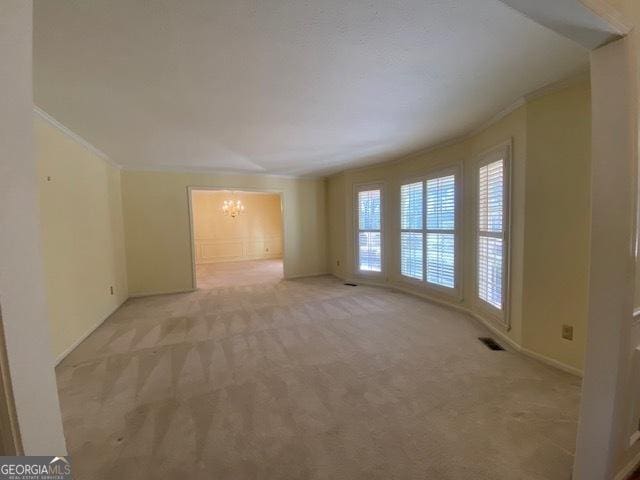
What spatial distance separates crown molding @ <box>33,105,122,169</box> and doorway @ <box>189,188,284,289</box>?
3669mm

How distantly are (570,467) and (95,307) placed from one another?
462 centimetres

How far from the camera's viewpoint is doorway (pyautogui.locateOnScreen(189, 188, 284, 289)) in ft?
26.9

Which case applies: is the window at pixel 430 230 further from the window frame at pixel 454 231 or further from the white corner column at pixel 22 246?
the white corner column at pixel 22 246

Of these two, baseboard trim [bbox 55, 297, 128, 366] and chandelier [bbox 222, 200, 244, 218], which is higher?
chandelier [bbox 222, 200, 244, 218]

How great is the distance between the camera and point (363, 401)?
1.90 m

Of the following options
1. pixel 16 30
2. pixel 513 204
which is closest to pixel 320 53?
pixel 16 30

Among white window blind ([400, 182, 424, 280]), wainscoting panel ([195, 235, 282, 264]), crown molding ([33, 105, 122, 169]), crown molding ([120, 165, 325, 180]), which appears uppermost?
crown molding ([33, 105, 122, 169])

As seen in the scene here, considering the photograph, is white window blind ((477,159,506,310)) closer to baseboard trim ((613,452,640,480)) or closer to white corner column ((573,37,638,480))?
baseboard trim ((613,452,640,480))

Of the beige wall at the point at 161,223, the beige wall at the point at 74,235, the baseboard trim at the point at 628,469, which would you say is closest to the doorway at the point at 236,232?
the beige wall at the point at 161,223

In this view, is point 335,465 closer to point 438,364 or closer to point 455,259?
point 438,364

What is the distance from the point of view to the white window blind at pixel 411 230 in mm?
4273

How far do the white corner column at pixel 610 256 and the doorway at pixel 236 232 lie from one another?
6.35m

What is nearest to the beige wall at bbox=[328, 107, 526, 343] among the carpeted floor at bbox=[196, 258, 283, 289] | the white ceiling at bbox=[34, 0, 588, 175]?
the white ceiling at bbox=[34, 0, 588, 175]

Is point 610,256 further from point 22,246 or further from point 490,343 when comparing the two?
point 490,343
